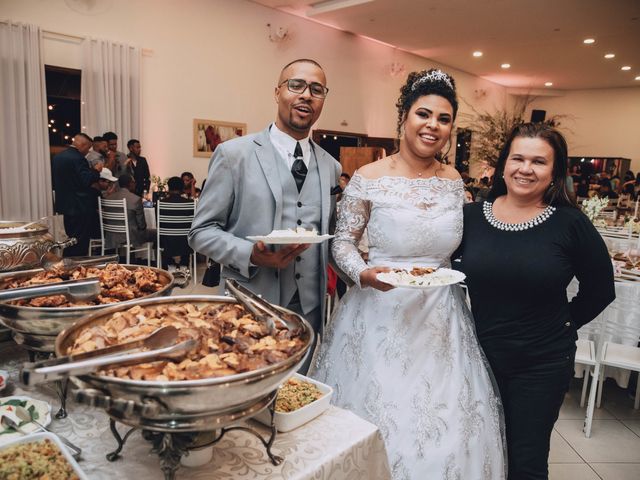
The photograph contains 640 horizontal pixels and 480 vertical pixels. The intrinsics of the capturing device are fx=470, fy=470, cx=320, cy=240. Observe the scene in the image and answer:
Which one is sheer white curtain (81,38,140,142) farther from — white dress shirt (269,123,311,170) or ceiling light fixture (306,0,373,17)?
white dress shirt (269,123,311,170)

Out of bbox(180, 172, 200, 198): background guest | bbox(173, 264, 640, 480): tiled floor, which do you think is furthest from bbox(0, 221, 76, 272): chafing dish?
bbox(180, 172, 200, 198): background guest

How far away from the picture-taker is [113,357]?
0.76 m

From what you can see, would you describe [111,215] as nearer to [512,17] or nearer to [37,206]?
[37,206]

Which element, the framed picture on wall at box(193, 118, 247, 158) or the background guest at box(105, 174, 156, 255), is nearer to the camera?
the background guest at box(105, 174, 156, 255)

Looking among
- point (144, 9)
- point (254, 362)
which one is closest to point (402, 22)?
point (144, 9)

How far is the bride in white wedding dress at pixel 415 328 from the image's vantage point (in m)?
1.80

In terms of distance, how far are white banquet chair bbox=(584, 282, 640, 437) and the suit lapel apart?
235 cm

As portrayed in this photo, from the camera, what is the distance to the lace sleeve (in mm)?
2045

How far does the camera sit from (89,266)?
60.9 inches

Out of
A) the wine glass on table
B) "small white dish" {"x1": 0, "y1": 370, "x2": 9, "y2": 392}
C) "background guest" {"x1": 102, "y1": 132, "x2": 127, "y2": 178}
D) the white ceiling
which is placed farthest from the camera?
the white ceiling

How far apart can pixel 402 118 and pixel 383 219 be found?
1.66 ft

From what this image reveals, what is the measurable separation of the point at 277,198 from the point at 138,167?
650cm

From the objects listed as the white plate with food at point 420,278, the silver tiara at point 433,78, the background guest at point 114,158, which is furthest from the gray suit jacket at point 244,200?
the background guest at point 114,158

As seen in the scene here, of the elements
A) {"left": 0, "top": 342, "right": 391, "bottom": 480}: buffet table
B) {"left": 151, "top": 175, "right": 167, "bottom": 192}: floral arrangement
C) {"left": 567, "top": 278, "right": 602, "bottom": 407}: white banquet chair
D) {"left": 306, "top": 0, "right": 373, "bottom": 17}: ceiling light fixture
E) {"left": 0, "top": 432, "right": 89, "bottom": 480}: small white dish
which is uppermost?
{"left": 306, "top": 0, "right": 373, "bottom": 17}: ceiling light fixture
